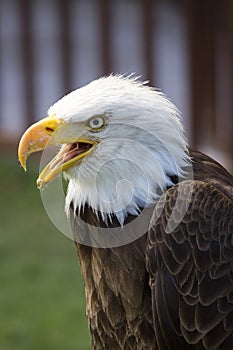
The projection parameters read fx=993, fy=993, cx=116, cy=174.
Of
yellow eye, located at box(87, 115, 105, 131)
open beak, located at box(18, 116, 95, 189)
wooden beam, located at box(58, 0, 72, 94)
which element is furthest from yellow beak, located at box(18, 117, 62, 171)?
wooden beam, located at box(58, 0, 72, 94)

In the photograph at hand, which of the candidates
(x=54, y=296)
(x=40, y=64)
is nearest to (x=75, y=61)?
(x=40, y=64)

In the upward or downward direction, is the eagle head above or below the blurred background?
above

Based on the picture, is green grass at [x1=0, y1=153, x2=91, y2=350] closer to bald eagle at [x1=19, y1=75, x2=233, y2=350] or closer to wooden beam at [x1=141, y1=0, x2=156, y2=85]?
wooden beam at [x1=141, y1=0, x2=156, y2=85]

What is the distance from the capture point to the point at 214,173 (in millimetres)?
4277

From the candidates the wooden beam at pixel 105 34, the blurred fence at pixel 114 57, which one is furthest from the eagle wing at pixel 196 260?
the wooden beam at pixel 105 34

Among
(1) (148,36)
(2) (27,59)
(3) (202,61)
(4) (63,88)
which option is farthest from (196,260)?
(2) (27,59)

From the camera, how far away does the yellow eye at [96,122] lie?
3.96m

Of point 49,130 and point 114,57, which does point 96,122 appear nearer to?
point 49,130

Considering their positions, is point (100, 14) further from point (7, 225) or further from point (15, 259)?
point (15, 259)

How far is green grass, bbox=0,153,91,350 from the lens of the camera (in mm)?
6961

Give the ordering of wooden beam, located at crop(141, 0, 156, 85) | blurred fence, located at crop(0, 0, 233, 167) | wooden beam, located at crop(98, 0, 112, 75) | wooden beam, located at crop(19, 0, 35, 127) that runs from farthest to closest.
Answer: wooden beam, located at crop(19, 0, 35, 127) < wooden beam, located at crop(98, 0, 112, 75) < wooden beam, located at crop(141, 0, 156, 85) < blurred fence, located at crop(0, 0, 233, 167)

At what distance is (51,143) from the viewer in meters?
3.95

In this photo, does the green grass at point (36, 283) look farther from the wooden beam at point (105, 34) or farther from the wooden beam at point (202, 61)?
the wooden beam at point (202, 61)

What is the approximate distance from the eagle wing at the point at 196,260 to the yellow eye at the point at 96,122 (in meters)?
0.40
